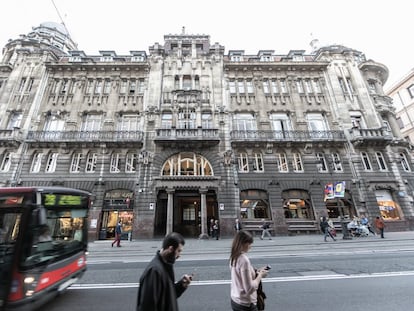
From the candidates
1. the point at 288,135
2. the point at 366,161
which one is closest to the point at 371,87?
the point at 366,161

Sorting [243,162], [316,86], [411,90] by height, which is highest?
[411,90]

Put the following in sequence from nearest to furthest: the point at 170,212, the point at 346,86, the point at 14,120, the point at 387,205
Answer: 1. the point at 170,212
2. the point at 387,205
3. the point at 14,120
4. the point at 346,86

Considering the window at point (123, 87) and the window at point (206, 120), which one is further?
the window at point (123, 87)

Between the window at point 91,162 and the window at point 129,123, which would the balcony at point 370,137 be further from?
the window at point 91,162

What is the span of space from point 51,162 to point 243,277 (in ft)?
Result: 76.7

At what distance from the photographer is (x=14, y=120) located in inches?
832

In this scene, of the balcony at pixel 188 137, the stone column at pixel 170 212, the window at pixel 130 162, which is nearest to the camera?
the stone column at pixel 170 212

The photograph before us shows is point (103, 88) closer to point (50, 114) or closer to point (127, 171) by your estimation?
point (50, 114)

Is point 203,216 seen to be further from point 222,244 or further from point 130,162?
point 130,162

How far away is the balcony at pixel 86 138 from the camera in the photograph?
19.4m

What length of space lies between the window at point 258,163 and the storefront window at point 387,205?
11606mm

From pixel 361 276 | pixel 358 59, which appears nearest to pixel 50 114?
pixel 361 276

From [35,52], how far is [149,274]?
3367 cm

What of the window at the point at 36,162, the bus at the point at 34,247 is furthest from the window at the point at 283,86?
the window at the point at 36,162
